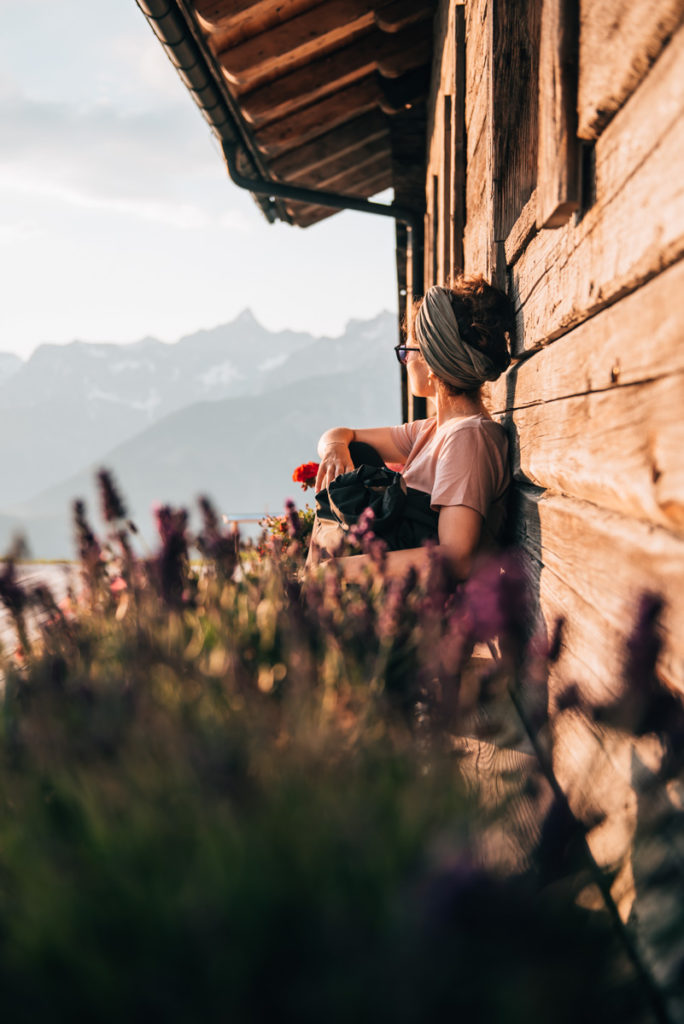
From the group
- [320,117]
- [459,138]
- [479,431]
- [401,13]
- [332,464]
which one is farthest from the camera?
[320,117]

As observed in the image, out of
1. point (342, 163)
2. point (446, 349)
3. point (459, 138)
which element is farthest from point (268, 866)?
point (342, 163)

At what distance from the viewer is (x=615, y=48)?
3.65 ft

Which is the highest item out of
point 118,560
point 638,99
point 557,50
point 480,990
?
point 557,50

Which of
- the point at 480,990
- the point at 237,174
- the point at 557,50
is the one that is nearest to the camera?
the point at 480,990

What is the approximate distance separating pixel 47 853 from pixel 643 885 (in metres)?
0.72

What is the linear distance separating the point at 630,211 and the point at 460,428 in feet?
3.80

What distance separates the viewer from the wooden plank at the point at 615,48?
943 millimetres

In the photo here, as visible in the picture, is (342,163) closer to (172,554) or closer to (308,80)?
(308,80)

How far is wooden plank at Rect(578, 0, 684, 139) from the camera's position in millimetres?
943

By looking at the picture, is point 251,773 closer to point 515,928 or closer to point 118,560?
point 515,928

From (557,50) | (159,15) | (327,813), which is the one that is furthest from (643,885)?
(159,15)

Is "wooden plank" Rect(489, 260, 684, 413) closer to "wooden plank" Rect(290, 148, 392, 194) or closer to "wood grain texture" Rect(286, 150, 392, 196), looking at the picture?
"wooden plank" Rect(290, 148, 392, 194)

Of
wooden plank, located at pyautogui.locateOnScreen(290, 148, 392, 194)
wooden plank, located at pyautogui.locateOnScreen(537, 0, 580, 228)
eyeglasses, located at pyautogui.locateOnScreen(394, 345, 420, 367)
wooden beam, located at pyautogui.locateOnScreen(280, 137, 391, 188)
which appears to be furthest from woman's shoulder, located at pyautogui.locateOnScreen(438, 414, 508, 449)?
wooden plank, located at pyautogui.locateOnScreen(290, 148, 392, 194)

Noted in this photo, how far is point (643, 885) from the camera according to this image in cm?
89
